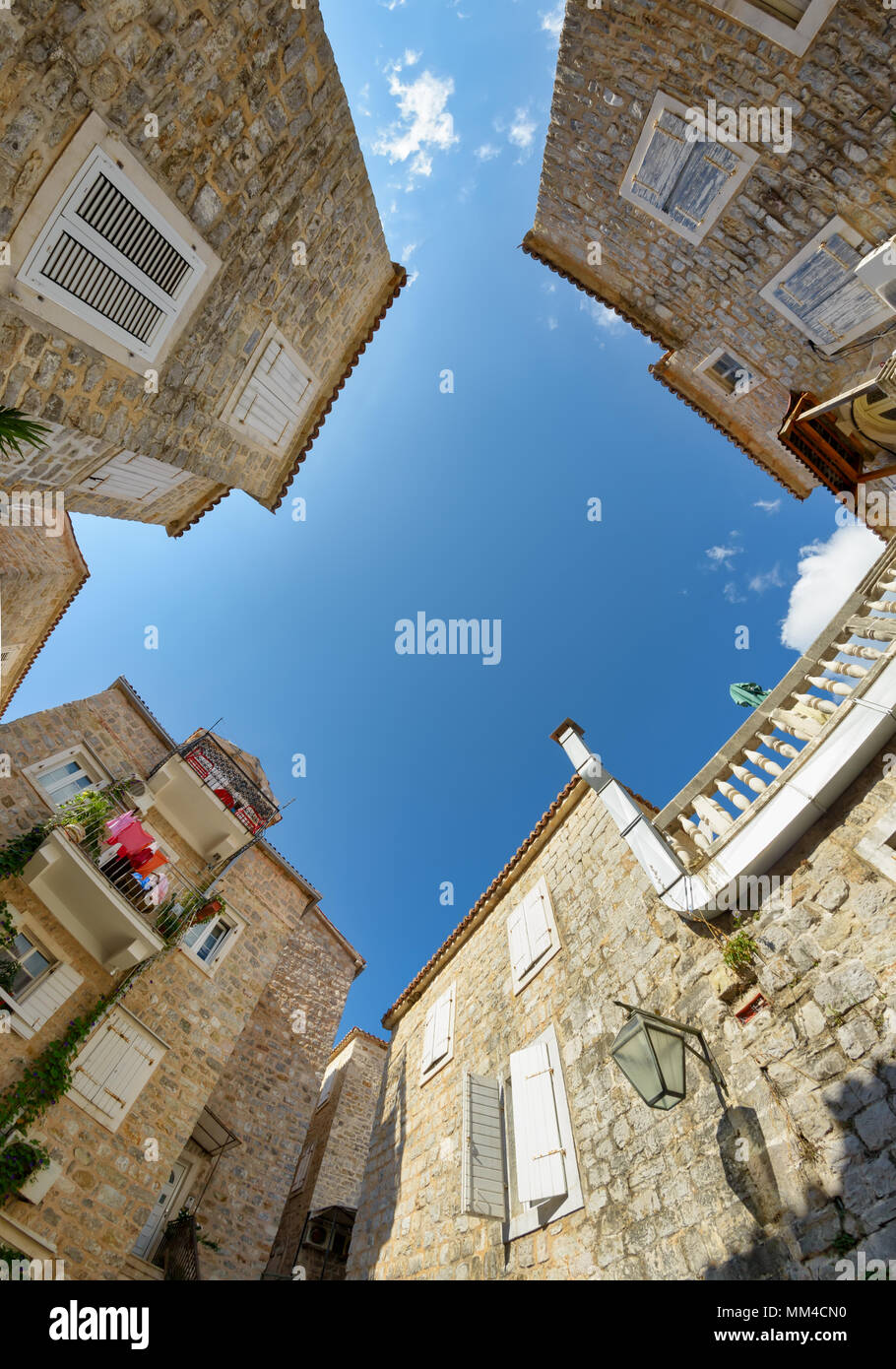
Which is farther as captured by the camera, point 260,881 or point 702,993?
point 260,881

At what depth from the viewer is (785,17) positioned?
6.97m

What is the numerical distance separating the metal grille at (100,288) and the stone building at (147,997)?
22.5 ft

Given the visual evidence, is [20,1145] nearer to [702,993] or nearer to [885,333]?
[702,993]

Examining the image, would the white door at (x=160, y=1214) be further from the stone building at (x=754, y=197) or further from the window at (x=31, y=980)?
the stone building at (x=754, y=197)

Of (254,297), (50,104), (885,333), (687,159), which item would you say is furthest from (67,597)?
(885,333)

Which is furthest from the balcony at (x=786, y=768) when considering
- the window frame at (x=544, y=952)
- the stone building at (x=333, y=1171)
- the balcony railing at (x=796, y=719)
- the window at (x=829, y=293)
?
the stone building at (x=333, y=1171)

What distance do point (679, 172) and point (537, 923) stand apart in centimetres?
1133

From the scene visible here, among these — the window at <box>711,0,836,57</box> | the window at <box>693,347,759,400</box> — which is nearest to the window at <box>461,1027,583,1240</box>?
the window at <box>693,347,759,400</box>

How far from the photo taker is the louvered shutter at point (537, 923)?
7516 mm

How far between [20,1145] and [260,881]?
559cm

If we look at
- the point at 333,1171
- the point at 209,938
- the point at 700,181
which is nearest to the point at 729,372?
the point at 700,181
